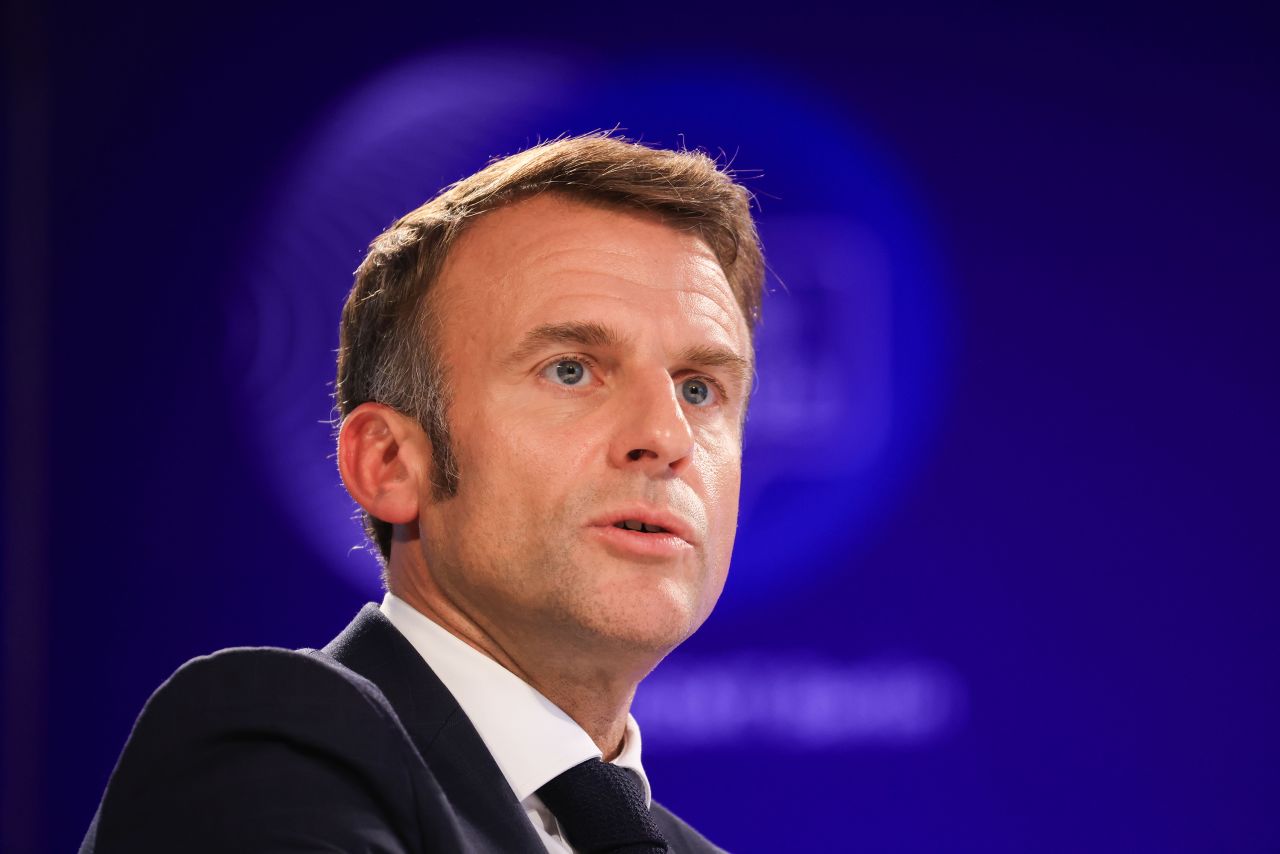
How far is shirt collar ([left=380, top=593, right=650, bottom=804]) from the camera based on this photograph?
1.49m

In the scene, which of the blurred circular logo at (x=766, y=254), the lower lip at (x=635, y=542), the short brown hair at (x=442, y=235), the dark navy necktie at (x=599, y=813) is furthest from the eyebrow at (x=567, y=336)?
the blurred circular logo at (x=766, y=254)

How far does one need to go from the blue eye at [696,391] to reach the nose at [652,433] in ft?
0.33

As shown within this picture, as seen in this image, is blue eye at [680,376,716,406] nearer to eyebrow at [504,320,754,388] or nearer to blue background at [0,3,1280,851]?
eyebrow at [504,320,754,388]

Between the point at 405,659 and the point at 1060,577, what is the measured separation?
6.97 feet

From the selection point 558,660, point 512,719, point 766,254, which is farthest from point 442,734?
point 766,254

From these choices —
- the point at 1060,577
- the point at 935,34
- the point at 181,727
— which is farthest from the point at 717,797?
the point at 181,727

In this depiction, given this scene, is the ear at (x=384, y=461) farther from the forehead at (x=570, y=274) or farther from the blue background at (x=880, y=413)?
the blue background at (x=880, y=413)

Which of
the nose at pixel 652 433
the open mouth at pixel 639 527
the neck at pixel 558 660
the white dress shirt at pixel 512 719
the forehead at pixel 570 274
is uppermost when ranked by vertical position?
the forehead at pixel 570 274

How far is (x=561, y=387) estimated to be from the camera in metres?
1.61

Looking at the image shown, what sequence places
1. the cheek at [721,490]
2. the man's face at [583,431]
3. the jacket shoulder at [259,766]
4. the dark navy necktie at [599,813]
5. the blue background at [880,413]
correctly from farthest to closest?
the blue background at [880,413], the cheek at [721,490], the man's face at [583,431], the dark navy necktie at [599,813], the jacket shoulder at [259,766]

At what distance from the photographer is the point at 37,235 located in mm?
3000

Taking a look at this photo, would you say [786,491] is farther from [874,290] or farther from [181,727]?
[181,727]

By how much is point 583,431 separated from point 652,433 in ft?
0.28

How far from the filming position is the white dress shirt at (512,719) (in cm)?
148
